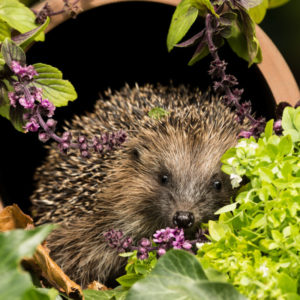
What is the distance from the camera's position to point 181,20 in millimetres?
1442

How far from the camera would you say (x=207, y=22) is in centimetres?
142

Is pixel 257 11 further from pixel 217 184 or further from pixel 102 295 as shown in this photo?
pixel 102 295

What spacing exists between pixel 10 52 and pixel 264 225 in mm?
709

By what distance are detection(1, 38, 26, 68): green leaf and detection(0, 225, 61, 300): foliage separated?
0.60m

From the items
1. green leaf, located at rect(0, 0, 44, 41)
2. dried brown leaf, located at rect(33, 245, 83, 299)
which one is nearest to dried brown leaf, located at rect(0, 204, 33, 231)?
dried brown leaf, located at rect(33, 245, 83, 299)

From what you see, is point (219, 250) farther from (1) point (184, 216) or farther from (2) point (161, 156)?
(2) point (161, 156)

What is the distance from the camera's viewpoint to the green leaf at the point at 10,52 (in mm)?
1285

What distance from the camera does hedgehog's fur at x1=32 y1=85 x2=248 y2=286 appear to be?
5.07ft

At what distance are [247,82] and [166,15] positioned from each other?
344 mm

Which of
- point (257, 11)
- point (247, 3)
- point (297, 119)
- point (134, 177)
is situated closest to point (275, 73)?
point (257, 11)

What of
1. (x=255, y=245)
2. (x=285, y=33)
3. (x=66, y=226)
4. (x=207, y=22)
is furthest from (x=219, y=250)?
(x=285, y=33)

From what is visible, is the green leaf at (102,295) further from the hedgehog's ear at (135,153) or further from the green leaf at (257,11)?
the green leaf at (257,11)

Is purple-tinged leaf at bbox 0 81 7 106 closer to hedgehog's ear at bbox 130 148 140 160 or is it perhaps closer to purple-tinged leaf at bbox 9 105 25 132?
purple-tinged leaf at bbox 9 105 25 132

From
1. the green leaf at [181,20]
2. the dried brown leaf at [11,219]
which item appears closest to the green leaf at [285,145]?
the green leaf at [181,20]
